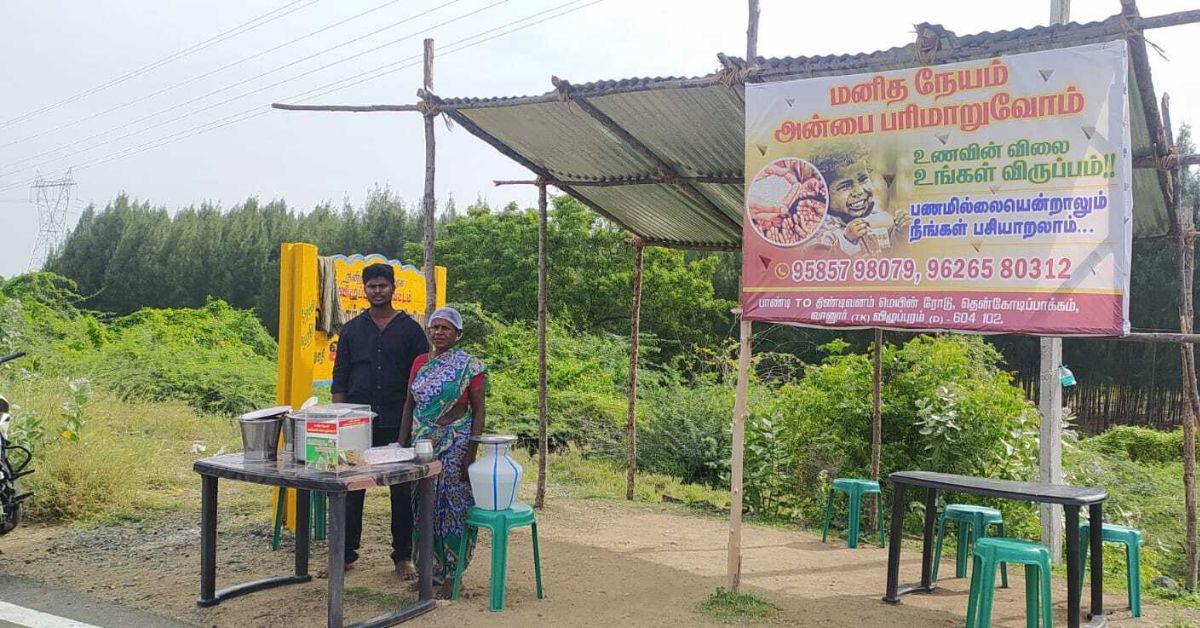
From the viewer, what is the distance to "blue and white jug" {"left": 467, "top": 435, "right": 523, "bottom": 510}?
14.7ft

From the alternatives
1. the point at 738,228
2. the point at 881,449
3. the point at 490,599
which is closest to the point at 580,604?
the point at 490,599

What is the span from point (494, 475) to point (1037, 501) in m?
2.45

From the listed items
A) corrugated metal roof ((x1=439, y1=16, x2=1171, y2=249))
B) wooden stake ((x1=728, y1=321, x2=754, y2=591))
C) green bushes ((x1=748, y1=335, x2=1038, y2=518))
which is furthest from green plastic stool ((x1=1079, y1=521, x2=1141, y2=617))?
green bushes ((x1=748, y1=335, x2=1038, y2=518))

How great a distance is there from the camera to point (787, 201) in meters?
4.53

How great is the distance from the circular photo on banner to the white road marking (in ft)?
12.0

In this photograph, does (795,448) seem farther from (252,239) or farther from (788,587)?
(252,239)

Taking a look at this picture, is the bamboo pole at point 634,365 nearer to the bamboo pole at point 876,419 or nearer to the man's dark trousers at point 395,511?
the bamboo pole at point 876,419

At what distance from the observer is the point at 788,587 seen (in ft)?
17.2

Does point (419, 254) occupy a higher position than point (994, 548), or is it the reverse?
point (419, 254)

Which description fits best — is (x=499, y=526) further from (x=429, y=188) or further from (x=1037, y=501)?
(x=429, y=188)

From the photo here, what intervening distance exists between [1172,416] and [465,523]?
18260mm

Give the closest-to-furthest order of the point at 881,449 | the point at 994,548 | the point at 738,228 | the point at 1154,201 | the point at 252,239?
the point at 994,548 < the point at 1154,201 < the point at 738,228 < the point at 881,449 < the point at 252,239

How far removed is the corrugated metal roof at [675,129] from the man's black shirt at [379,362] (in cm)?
159

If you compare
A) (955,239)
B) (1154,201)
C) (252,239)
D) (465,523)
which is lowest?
(465,523)
